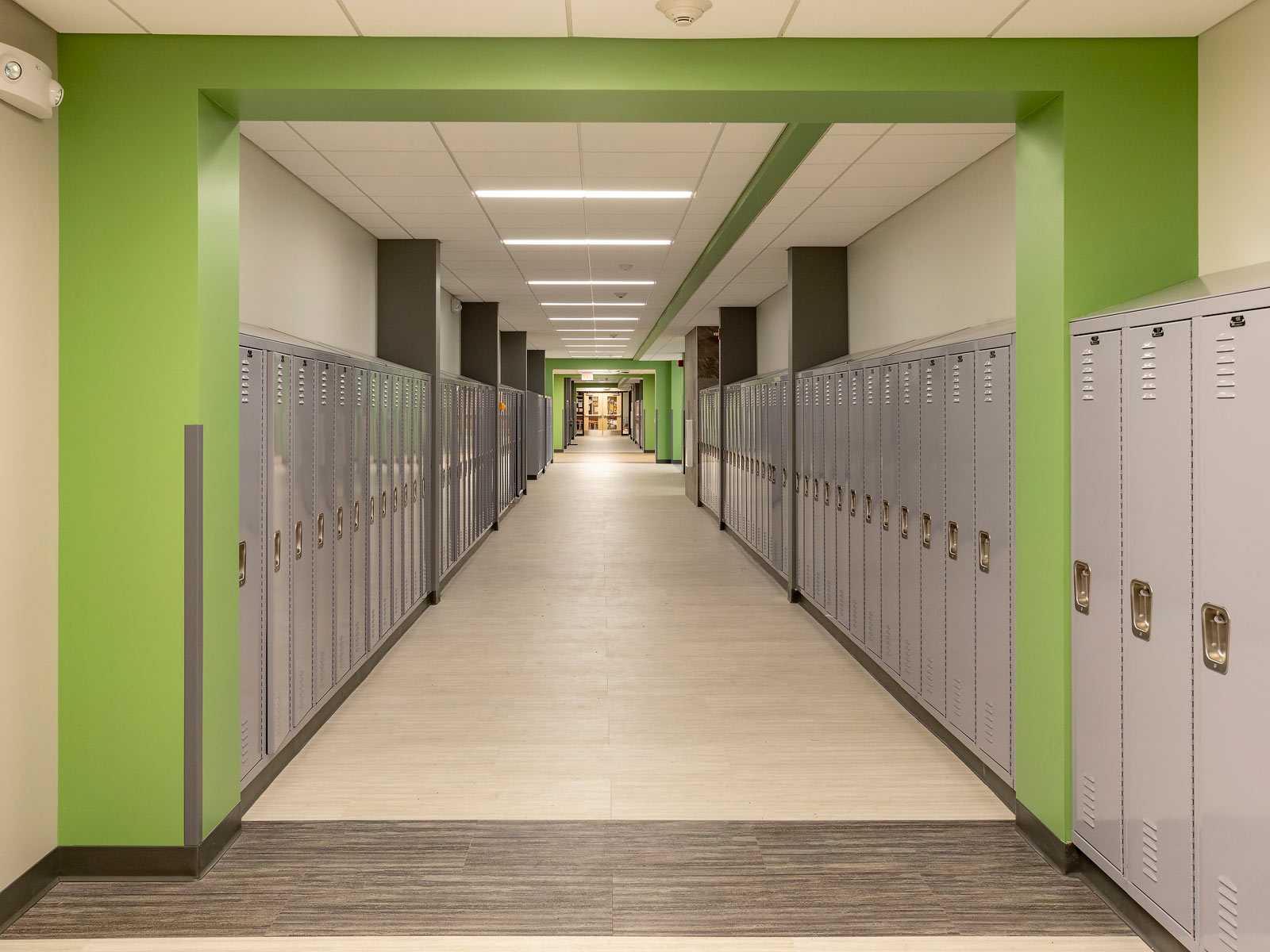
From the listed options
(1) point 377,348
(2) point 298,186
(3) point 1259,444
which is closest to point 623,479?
(1) point 377,348

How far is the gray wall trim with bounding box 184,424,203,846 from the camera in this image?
9.21 ft

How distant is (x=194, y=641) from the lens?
9.25 feet

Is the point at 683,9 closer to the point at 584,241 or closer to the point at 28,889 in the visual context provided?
the point at 28,889

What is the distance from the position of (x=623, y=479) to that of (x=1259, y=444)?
16.7 meters

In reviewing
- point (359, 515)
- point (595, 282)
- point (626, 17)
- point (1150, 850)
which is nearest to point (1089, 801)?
point (1150, 850)

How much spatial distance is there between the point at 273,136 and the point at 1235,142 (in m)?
3.76

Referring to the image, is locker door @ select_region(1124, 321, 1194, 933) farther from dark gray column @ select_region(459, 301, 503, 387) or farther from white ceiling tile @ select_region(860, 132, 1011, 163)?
dark gray column @ select_region(459, 301, 503, 387)

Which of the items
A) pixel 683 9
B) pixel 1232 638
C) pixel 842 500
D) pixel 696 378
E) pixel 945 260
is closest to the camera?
pixel 1232 638

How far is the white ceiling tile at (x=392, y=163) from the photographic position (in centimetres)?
438

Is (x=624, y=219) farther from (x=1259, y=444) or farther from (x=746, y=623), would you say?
(x=1259, y=444)

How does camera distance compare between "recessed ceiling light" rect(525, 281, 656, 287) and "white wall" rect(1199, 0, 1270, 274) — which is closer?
"white wall" rect(1199, 0, 1270, 274)

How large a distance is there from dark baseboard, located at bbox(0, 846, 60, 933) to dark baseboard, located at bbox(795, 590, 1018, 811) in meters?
3.18

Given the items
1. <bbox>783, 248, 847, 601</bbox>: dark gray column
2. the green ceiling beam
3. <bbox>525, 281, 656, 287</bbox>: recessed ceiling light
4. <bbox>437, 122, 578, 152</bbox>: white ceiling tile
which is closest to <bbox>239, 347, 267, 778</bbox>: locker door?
<bbox>437, 122, 578, 152</bbox>: white ceiling tile

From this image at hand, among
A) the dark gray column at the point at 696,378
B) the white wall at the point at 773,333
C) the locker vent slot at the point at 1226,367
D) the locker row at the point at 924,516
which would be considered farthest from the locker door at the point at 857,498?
the dark gray column at the point at 696,378
